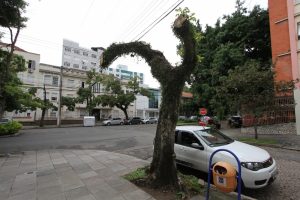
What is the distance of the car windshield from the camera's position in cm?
618

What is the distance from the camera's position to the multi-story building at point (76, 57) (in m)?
55.8

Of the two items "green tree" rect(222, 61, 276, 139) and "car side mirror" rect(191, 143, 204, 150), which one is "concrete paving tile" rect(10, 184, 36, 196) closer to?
"car side mirror" rect(191, 143, 204, 150)

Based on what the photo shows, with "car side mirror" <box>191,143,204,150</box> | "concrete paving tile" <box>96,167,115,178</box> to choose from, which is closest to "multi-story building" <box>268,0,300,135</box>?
"car side mirror" <box>191,143,204,150</box>

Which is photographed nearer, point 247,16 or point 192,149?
point 192,149

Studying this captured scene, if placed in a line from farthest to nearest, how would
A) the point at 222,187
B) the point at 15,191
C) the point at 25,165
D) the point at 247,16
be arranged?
the point at 247,16 → the point at 25,165 → the point at 15,191 → the point at 222,187

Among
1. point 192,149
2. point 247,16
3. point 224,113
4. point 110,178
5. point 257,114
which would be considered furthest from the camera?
point 247,16

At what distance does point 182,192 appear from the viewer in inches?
182

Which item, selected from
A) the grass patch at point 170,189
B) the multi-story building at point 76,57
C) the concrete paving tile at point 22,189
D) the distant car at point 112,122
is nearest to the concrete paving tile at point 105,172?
the grass patch at point 170,189

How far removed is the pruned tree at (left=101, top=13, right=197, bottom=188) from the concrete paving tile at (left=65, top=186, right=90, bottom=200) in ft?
4.97

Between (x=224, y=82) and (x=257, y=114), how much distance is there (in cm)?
276

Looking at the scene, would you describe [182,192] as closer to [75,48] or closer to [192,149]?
[192,149]

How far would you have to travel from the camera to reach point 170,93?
523cm

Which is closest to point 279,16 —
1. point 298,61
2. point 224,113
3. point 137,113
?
point 298,61

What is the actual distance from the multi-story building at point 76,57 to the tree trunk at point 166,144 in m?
51.6
